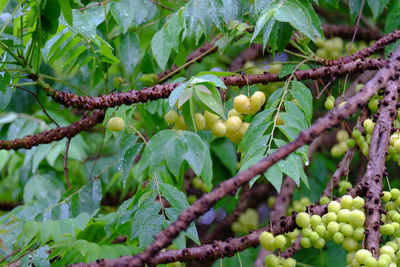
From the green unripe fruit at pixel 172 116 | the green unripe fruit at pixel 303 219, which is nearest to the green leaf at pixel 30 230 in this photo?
the green unripe fruit at pixel 172 116

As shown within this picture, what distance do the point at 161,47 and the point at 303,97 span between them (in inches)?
26.4

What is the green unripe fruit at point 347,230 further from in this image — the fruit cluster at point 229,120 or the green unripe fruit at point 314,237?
the fruit cluster at point 229,120

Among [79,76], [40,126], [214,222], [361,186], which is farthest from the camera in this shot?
[214,222]

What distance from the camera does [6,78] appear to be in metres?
1.88

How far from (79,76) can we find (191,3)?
1.94m

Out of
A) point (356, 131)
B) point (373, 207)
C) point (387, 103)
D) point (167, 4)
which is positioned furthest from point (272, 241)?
point (167, 4)

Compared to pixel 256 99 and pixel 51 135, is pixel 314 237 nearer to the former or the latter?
pixel 256 99

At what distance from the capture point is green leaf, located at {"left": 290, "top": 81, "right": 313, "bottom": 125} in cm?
188

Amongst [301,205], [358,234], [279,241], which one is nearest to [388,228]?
[358,234]

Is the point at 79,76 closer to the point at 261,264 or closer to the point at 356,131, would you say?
the point at 261,264

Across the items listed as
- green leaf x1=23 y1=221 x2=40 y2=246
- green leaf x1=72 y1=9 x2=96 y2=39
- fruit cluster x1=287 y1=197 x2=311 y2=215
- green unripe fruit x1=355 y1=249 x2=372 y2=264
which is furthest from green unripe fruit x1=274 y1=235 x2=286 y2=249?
green leaf x1=72 y1=9 x2=96 y2=39

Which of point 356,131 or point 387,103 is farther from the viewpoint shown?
point 356,131

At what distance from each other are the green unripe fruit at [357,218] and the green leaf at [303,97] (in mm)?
511

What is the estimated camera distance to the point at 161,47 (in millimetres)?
2191
